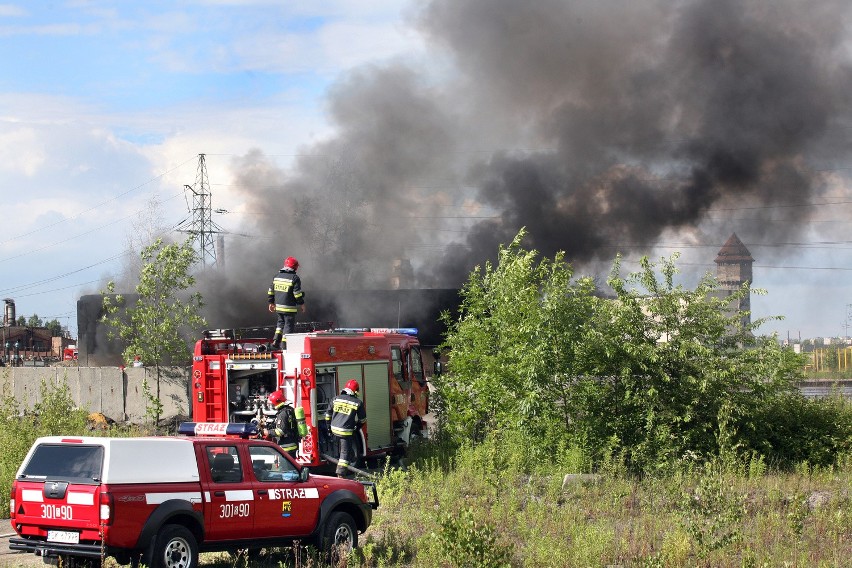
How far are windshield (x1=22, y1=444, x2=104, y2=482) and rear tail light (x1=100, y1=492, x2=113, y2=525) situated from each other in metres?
0.22

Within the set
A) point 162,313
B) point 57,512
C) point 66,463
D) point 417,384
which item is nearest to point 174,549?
point 57,512

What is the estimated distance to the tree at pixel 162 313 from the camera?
90.4ft

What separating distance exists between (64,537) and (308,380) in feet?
21.7

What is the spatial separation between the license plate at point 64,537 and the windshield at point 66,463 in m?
0.50

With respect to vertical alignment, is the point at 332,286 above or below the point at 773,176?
below

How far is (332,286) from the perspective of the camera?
3781cm

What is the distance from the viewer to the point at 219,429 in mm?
11383

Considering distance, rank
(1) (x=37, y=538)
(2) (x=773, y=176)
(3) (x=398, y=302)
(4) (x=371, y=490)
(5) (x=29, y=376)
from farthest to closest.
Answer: (3) (x=398, y=302) → (5) (x=29, y=376) → (2) (x=773, y=176) → (4) (x=371, y=490) → (1) (x=37, y=538)

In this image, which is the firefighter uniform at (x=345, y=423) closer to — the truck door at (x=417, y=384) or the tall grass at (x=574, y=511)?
the tall grass at (x=574, y=511)

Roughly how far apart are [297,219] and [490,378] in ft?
74.2

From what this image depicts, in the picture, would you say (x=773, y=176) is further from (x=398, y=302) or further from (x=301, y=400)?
(x=301, y=400)

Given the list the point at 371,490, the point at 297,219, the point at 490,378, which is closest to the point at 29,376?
the point at 297,219

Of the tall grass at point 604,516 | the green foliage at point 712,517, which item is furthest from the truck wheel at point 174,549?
the green foliage at point 712,517

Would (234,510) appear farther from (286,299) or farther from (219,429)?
(286,299)
